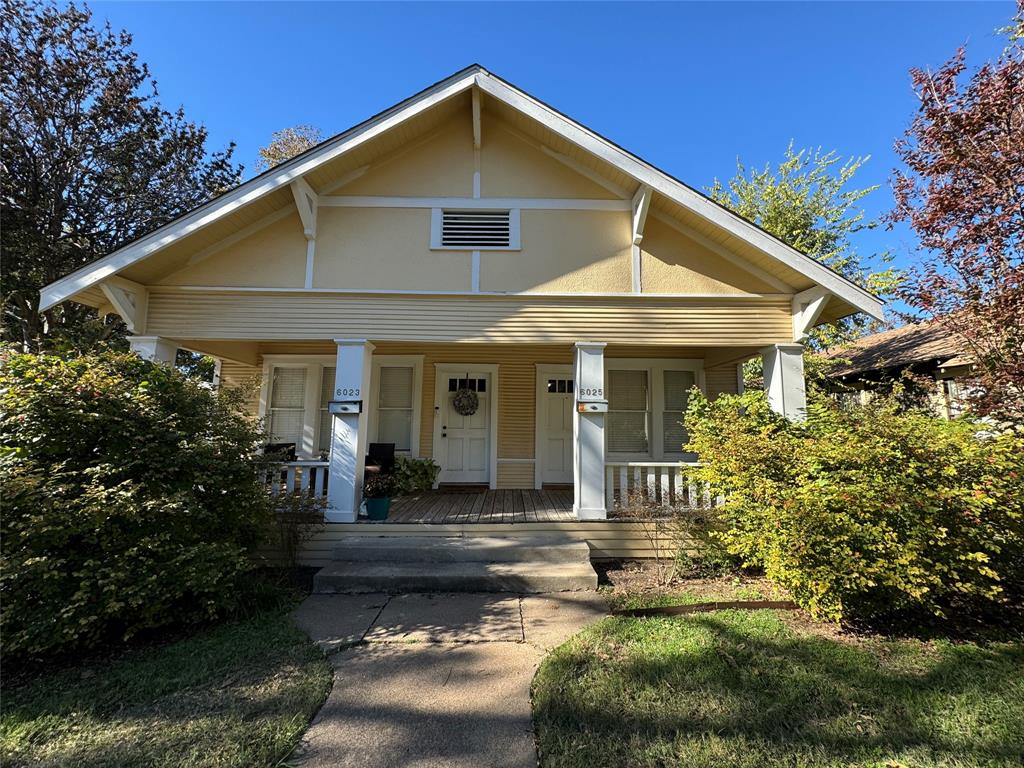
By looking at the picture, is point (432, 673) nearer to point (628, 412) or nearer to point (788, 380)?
point (788, 380)

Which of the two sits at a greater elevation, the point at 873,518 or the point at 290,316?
the point at 290,316

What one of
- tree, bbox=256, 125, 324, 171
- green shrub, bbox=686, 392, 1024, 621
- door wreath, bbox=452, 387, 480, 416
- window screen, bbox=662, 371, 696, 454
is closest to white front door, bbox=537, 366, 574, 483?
door wreath, bbox=452, 387, 480, 416

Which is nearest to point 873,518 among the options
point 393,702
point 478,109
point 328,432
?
point 393,702

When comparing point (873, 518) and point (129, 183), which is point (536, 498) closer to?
point (873, 518)

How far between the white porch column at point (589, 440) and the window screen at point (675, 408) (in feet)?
9.93

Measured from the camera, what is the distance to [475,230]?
5.97m

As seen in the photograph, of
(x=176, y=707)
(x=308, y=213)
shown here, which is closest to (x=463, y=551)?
(x=176, y=707)

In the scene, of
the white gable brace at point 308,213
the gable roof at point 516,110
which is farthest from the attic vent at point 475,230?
the white gable brace at point 308,213

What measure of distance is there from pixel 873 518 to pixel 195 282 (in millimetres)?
7837

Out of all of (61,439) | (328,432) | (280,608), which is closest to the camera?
(61,439)

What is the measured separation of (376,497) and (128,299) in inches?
159

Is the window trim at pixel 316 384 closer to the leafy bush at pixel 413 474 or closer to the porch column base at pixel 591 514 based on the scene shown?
the leafy bush at pixel 413 474

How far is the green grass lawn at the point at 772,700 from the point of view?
218 centimetres

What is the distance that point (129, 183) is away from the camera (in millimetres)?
10477
